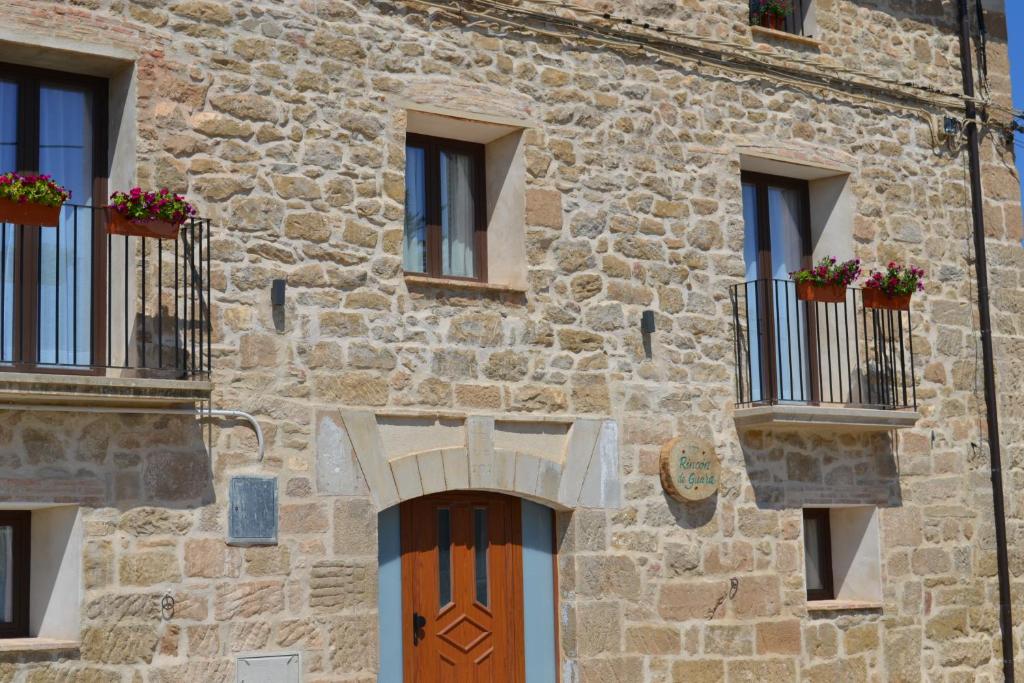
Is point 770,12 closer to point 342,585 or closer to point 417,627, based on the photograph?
point 417,627

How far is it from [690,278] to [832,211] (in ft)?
5.49

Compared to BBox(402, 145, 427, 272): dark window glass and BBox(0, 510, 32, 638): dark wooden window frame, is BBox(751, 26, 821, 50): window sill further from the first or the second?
BBox(0, 510, 32, 638): dark wooden window frame

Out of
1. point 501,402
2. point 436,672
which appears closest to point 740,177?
point 501,402

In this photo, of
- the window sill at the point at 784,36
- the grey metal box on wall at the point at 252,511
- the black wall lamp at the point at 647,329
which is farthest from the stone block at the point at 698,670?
the window sill at the point at 784,36

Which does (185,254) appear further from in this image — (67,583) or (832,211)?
(832,211)

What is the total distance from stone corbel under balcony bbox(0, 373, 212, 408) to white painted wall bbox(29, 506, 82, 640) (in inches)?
25.6

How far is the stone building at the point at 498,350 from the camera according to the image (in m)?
8.35

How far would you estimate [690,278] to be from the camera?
1061 centimetres

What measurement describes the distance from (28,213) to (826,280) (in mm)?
5629

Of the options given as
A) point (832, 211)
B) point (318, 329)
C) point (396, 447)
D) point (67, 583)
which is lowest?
point (67, 583)

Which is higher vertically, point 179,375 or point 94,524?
point 179,375

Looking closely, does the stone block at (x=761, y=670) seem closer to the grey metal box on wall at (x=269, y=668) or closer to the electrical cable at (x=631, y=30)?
the grey metal box on wall at (x=269, y=668)

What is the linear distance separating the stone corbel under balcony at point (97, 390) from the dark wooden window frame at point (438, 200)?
2.07 metres

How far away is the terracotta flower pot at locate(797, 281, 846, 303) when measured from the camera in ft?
35.4
